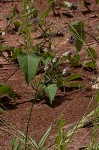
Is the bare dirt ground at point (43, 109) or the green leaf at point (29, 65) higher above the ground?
the green leaf at point (29, 65)

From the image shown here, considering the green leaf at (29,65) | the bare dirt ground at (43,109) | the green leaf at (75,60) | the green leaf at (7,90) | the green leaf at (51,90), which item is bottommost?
the green leaf at (75,60)

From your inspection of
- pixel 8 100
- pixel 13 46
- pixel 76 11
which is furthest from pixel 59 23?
pixel 8 100

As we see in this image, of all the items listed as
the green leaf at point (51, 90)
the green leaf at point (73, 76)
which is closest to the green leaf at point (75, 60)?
the green leaf at point (73, 76)

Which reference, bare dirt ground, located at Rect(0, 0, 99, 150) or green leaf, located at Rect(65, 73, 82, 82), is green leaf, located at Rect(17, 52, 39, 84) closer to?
bare dirt ground, located at Rect(0, 0, 99, 150)

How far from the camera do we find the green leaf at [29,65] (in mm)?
1809

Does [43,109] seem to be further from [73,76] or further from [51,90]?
[73,76]

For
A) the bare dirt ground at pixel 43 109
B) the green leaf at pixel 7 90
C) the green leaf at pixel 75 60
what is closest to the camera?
the bare dirt ground at pixel 43 109

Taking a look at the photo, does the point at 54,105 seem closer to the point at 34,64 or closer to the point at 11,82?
the point at 11,82

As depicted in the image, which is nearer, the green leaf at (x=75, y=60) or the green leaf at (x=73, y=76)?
the green leaf at (x=73, y=76)

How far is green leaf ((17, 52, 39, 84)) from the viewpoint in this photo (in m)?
1.81

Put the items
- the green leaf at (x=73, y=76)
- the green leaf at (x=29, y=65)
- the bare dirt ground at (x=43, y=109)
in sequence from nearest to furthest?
the green leaf at (x=29, y=65)
the bare dirt ground at (x=43, y=109)
the green leaf at (x=73, y=76)

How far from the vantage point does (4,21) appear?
372 centimetres

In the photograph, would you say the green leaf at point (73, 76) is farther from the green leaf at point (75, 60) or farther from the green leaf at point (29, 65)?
the green leaf at point (29, 65)

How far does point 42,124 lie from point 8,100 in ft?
1.07
